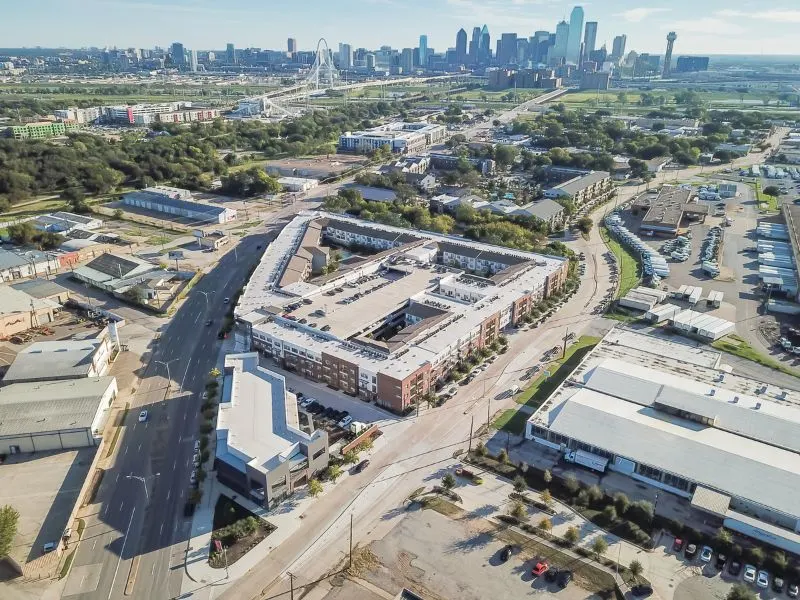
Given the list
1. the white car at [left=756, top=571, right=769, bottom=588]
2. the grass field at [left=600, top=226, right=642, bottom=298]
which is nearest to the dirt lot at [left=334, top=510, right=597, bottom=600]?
the white car at [left=756, top=571, right=769, bottom=588]

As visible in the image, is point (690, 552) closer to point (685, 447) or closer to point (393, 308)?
point (685, 447)

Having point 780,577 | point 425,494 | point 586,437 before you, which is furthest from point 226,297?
point 780,577

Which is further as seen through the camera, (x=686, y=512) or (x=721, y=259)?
(x=721, y=259)

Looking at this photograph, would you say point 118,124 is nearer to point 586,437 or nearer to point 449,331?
point 449,331

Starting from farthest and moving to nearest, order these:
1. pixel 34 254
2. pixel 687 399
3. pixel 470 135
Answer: pixel 470 135 < pixel 34 254 < pixel 687 399

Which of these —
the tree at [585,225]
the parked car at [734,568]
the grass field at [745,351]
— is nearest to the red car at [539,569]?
the parked car at [734,568]

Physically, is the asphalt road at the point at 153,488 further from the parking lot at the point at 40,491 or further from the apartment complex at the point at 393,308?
the apartment complex at the point at 393,308

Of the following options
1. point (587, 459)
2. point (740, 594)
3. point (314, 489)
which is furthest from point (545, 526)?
point (314, 489)

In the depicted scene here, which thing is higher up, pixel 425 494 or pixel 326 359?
pixel 326 359
